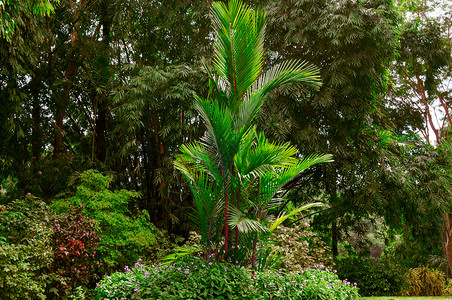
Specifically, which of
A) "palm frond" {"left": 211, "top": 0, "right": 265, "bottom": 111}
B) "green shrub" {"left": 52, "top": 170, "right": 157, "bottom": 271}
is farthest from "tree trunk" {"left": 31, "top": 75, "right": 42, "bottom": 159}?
"palm frond" {"left": 211, "top": 0, "right": 265, "bottom": 111}

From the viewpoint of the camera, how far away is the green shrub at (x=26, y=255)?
3941 millimetres

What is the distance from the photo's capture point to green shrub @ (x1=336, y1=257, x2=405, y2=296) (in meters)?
8.78

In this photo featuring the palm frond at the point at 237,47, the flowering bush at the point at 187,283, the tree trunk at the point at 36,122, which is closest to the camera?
the flowering bush at the point at 187,283

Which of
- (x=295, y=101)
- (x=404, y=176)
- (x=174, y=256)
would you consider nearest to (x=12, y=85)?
(x=174, y=256)

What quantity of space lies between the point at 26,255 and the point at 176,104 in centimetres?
378

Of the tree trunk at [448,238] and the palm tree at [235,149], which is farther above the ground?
the palm tree at [235,149]

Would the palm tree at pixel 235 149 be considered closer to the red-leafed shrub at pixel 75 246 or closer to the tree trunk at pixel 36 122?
the red-leafed shrub at pixel 75 246

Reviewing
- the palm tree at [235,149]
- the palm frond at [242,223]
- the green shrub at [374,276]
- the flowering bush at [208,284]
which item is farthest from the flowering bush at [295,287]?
the green shrub at [374,276]

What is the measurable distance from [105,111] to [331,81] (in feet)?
17.0

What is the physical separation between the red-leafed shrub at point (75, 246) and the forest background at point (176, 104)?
1448 mm

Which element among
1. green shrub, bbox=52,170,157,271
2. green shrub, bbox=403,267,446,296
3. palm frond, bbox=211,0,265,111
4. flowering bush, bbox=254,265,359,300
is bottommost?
green shrub, bbox=403,267,446,296

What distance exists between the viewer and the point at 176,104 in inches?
279

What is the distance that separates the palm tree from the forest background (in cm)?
233

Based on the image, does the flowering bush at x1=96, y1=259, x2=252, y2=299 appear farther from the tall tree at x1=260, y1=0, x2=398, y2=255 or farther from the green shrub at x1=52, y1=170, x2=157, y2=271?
the tall tree at x1=260, y1=0, x2=398, y2=255
